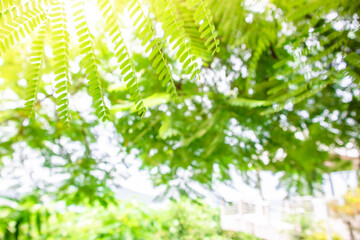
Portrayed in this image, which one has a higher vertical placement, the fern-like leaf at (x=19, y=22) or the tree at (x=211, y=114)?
the tree at (x=211, y=114)

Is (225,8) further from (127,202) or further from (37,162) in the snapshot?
(127,202)

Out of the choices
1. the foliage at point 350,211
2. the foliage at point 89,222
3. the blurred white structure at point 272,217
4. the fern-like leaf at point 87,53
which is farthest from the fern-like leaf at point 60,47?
the foliage at point 350,211

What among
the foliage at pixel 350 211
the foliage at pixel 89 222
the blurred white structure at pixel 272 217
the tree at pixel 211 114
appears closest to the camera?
the tree at pixel 211 114

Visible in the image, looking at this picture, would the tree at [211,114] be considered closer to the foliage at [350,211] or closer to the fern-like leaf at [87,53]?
the fern-like leaf at [87,53]

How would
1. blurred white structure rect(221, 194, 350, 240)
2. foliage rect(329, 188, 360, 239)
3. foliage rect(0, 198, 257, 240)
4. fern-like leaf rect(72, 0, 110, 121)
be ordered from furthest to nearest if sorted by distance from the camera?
foliage rect(329, 188, 360, 239), blurred white structure rect(221, 194, 350, 240), foliage rect(0, 198, 257, 240), fern-like leaf rect(72, 0, 110, 121)

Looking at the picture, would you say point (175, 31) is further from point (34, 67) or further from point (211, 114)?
point (211, 114)

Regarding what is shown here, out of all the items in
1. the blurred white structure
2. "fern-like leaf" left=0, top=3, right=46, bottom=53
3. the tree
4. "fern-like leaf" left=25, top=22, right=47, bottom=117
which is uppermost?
the tree

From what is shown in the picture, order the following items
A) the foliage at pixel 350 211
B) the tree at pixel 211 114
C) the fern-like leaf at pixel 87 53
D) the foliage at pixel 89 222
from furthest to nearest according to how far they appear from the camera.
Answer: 1. the foliage at pixel 350 211
2. the foliage at pixel 89 222
3. the tree at pixel 211 114
4. the fern-like leaf at pixel 87 53

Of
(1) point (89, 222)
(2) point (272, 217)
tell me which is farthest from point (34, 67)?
(2) point (272, 217)

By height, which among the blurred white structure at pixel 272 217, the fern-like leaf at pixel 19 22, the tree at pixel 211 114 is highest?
the tree at pixel 211 114

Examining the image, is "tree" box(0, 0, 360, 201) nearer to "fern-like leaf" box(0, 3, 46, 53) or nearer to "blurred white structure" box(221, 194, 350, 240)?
"fern-like leaf" box(0, 3, 46, 53)

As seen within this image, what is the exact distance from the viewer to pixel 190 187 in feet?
3.58

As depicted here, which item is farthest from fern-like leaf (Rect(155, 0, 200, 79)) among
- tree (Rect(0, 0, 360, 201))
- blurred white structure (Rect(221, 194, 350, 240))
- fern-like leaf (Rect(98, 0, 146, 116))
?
blurred white structure (Rect(221, 194, 350, 240))

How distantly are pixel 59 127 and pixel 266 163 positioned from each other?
885 millimetres
